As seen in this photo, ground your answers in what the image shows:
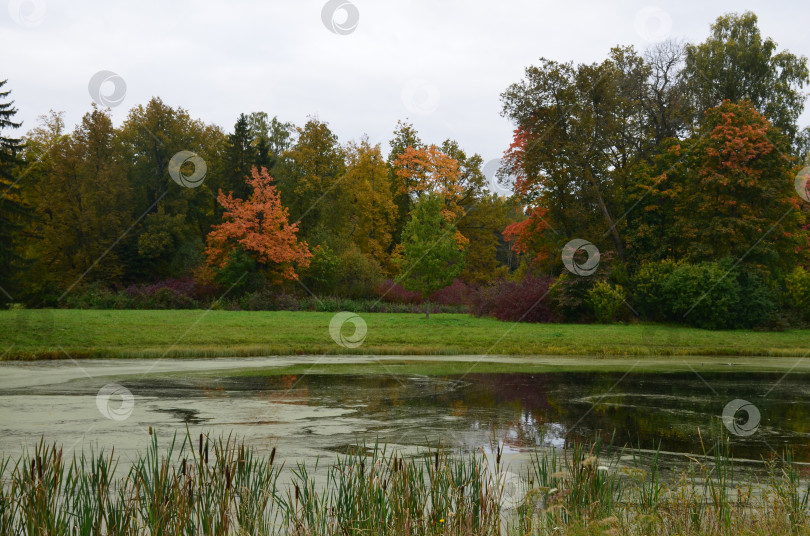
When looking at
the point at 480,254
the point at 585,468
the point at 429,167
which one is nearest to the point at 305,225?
the point at 429,167

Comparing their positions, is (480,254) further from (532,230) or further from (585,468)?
(585,468)

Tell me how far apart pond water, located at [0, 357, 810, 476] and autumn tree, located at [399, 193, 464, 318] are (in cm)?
1649

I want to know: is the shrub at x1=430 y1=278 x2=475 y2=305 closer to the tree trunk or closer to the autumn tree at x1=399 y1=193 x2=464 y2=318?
the autumn tree at x1=399 y1=193 x2=464 y2=318

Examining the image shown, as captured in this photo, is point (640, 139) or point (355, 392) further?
point (640, 139)

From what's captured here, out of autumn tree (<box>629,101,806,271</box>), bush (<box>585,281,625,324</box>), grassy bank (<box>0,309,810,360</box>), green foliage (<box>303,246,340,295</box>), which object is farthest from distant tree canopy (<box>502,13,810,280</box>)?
green foliage (<box>303,246,340,295</box>)

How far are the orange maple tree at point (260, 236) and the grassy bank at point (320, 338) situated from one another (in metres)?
13.1

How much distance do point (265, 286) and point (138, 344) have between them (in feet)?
67.1

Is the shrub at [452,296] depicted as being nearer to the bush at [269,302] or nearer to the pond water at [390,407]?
the bush at [269,302]

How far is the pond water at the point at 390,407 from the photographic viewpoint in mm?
9398

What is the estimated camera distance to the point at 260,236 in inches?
1706

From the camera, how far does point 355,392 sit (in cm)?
1429

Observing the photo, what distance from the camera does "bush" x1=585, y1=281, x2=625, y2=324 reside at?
32656mm

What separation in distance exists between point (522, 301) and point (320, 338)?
12833 millimetres

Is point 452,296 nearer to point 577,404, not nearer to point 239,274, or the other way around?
point 239,274
